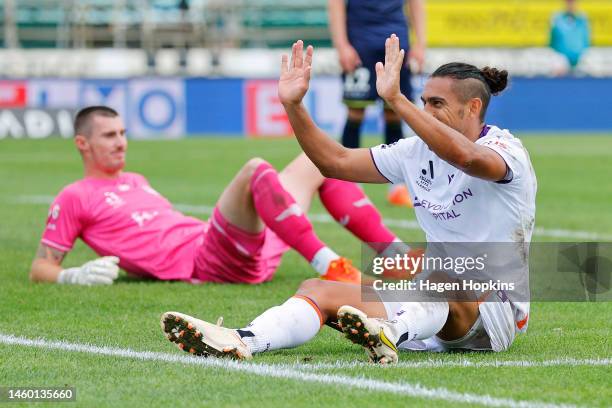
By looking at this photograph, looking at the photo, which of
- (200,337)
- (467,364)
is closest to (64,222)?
(200,337)

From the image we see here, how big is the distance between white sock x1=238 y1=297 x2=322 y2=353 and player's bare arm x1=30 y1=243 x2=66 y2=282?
269cm

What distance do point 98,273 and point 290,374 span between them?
9.56 ft

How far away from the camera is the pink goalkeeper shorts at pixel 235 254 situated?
734cm

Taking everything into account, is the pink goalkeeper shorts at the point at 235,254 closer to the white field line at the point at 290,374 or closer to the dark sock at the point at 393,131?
the white field line at the point at 290,374

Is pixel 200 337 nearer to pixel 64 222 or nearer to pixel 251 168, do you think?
pixel 251 168

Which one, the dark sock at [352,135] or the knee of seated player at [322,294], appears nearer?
the knee of seated player at [322,294]

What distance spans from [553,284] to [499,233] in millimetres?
2425

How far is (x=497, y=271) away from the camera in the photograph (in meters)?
5.20

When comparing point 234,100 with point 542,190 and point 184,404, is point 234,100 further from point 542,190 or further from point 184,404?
point 184,404

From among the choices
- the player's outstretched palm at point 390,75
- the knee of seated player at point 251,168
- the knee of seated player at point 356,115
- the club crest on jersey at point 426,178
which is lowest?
the knee of seated player at point 356,115

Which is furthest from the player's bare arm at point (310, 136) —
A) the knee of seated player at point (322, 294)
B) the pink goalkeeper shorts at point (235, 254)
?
the pink goalkeeper shorts at point (235, 254)

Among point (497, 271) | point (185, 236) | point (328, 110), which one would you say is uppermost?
point (497, 271)

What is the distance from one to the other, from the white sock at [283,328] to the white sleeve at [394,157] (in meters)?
0.74

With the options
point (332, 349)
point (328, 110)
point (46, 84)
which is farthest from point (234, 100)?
point (332, 349)
